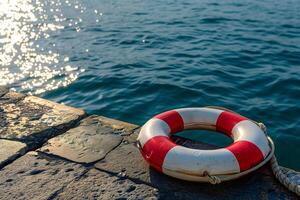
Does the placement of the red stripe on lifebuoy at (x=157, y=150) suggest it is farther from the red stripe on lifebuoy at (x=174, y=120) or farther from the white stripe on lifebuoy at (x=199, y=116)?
the white stripe on lifebuoy at (x=199, y=116)

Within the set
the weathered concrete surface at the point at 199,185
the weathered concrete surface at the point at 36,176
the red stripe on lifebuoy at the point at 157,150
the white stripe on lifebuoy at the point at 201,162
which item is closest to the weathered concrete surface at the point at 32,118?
the weathered concrete surface at the point at 36,176

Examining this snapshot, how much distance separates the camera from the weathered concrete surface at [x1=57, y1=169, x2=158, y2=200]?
8.60ft

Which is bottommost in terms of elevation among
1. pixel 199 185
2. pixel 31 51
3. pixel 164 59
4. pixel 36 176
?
pixel 164 59

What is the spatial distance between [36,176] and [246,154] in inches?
55.0

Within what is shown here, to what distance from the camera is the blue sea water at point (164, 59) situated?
5457mm

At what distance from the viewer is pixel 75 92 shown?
6051 millimetres

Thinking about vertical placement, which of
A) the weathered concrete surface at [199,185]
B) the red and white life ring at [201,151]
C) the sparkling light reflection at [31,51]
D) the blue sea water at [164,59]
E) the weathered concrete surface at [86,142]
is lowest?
the blue sea water at [164,59]

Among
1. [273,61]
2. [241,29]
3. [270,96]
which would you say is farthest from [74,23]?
[270,96]

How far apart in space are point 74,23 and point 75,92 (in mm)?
4228

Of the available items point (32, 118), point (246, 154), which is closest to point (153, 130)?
point (246, 154)

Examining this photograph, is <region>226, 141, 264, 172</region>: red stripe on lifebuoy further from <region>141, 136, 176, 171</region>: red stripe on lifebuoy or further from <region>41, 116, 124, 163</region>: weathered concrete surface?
<region>41, 116, 124, 163</region>: weathered concrete surface

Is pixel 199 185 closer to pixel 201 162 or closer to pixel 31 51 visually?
pixel 201 162

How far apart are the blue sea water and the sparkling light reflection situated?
0.06 ft

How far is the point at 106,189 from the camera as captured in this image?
269cm
